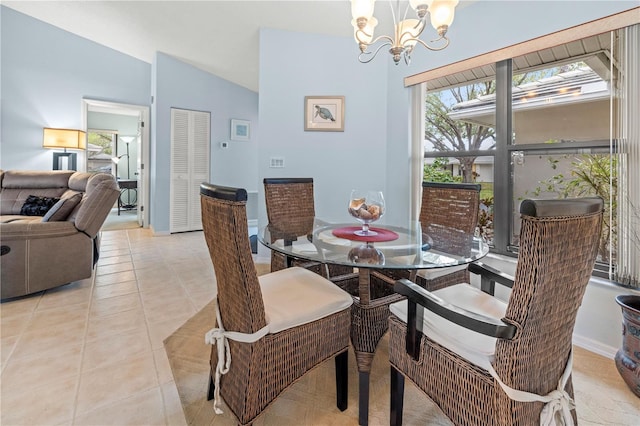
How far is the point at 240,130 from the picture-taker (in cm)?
587

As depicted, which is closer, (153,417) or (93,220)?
(153,417)

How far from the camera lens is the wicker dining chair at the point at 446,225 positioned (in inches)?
71.4

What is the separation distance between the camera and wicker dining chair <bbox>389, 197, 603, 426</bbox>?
2.61ft

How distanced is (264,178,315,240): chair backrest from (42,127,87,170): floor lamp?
4.02 m

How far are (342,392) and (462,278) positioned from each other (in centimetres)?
105

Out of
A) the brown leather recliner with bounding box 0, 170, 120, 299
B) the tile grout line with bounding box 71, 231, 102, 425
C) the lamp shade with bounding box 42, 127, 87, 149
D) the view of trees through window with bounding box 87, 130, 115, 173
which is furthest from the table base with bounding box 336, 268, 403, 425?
the view of trees through window with bounding box 87, 130, 115, 173

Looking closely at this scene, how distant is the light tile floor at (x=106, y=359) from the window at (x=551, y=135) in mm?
872

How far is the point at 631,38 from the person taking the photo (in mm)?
1789

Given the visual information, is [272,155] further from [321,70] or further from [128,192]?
[128,192]

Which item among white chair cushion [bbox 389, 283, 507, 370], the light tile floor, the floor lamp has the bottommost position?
the light tile floor

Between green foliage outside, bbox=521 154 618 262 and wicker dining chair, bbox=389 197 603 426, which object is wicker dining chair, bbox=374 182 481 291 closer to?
wicker dining chair, bbox=389 197 603 426

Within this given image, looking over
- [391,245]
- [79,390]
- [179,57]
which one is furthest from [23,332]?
[179,57]

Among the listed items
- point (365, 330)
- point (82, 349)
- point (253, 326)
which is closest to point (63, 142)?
point (82, 349)

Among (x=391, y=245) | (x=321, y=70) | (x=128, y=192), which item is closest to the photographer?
(x=391, y=245)
